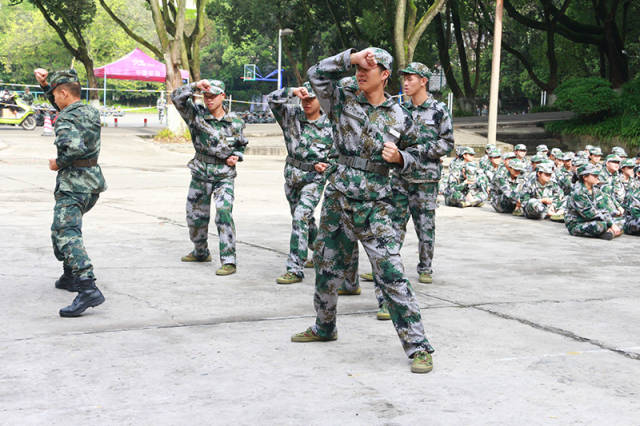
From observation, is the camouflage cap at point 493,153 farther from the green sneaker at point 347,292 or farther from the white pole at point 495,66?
the green sneaker at point 347,292

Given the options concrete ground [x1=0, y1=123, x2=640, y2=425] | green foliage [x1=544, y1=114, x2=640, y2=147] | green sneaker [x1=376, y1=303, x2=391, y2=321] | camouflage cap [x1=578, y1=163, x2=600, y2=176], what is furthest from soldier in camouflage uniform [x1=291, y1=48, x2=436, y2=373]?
green foliage [x1=544, y1=114, x2=640, y2=147]

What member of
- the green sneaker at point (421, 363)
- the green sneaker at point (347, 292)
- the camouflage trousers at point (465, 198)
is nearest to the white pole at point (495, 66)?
the camouflage trousers at point (465, 198)

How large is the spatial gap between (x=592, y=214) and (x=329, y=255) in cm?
696

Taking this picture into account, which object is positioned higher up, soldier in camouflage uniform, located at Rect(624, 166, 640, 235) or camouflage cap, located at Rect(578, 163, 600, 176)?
camouflage cap, located at Rect(578, 163, 600, 176)

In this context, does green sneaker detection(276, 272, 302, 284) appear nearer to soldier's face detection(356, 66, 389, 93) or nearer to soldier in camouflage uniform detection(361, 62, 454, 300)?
soldier in camouflage uniform detection(361, 62, 454, 300)

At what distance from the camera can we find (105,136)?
30.6m

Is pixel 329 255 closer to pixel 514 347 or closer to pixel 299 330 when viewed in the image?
pixel 299 330

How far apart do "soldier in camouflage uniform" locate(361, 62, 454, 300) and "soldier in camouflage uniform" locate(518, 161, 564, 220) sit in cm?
580

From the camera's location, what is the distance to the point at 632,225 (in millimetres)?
12023

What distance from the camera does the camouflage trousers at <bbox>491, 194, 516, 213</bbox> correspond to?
14.3 metres

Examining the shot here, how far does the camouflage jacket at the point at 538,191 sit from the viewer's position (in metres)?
13.7

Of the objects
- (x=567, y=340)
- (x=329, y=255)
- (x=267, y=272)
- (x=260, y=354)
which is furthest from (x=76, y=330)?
(x=567, y=340)

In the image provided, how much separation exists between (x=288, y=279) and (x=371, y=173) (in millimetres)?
2827

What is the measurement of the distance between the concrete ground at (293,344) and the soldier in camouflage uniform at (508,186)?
3.45 meters
